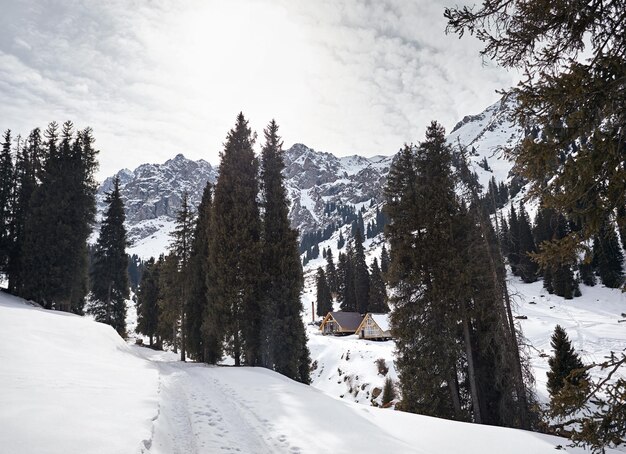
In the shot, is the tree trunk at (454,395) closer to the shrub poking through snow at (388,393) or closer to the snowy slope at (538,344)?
the snowy slope at (538,344)

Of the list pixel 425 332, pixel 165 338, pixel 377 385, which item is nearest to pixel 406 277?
pixel 425 332

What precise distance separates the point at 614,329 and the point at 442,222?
120ft

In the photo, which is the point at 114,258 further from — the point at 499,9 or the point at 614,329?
the point at 614,329

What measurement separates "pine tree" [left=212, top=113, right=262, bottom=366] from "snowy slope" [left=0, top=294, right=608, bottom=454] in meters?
8.20

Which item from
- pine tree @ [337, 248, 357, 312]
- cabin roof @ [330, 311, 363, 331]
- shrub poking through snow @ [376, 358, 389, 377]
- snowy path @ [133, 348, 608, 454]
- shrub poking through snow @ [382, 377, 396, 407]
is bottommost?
shrub poking through snow @ [382, 377, 396, 407]

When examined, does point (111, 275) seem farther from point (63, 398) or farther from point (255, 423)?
point (255, 423)

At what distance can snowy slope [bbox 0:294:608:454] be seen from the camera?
4.79 m

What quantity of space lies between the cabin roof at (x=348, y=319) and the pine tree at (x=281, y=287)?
43.2m

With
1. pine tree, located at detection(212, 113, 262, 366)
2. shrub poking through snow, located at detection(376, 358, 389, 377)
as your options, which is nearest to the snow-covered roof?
Result: shrub poking through snow, located at detection(376, 358, 389, 377)

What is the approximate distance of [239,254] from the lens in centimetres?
2003

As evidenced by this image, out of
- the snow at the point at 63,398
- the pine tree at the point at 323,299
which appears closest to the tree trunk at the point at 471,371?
the snow at the point at 63,398

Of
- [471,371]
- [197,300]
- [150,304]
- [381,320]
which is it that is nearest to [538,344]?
[381,320]

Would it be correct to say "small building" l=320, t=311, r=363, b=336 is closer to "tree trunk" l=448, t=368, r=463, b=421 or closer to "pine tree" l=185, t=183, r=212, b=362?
"pine tree" l=185, t=183, r=212, b=362

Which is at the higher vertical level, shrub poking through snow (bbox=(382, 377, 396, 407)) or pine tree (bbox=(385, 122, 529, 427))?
pine tree (bbox=(385, 122, 529, 427))
